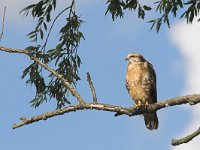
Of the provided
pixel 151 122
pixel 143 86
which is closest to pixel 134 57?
pixel 143 86

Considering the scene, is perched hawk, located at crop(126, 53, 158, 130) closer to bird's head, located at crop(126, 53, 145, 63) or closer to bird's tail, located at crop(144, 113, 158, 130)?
bird's tail, located at crop(144, 113, 158, 130)

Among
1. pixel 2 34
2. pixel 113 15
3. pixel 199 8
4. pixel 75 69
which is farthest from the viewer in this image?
pixel 75 69

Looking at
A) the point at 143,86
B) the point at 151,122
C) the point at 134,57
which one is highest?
the point at 134,57

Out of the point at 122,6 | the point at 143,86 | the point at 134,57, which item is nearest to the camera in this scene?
the point at 143,86

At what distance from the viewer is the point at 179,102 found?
590 centimetres

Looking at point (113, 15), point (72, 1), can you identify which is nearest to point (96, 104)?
point (113, 15)

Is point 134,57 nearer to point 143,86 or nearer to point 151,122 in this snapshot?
point 143,86

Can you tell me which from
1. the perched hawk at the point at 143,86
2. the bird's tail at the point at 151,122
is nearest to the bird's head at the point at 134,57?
the perched hawk at the point at 143,86

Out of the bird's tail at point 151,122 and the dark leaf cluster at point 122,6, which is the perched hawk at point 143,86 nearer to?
the bird's tail at point 151,122

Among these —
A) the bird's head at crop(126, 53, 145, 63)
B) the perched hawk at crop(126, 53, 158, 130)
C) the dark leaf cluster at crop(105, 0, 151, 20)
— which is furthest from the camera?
the dark leaf cluster at crop(105, 0, 151, 20)

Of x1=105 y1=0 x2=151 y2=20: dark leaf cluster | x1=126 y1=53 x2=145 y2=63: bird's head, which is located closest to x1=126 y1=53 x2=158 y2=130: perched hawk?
x1=126 y1=53 x2=145 y2=63: bird's head

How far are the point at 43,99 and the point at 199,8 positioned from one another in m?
5.69

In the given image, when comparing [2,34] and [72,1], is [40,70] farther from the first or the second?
[2,34]

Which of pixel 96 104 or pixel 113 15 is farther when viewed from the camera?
pixel 113 15
